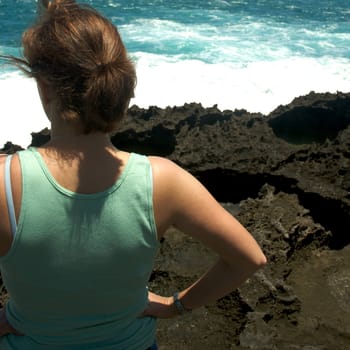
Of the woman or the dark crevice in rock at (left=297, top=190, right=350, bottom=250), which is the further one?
the dark crevice in rock at (left=297, top=190, right=350, bottom=250)

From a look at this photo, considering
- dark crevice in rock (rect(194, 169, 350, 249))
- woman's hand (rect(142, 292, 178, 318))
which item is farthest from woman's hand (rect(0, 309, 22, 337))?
dark crevice in rock (rect(194, 169, 350, 249))

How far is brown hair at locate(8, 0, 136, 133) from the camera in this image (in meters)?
1.19

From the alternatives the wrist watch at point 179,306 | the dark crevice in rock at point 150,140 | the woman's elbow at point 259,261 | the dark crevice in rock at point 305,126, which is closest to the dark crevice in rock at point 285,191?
the dark crevice in rock at point 150,140

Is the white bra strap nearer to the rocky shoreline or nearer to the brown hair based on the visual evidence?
the brown hair

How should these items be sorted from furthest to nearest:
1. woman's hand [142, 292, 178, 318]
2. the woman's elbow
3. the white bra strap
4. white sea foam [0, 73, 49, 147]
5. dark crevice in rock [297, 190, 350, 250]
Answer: white sea foam [0, 73, 49, 147] < dark crevice in rock [297, 190, 350, 250] < woman's hand [142, 292, 178, 318] < the woman's elbow < the white bra strap

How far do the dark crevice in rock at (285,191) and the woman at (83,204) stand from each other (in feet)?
10.8

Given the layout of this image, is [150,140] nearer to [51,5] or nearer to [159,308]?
[159,308]

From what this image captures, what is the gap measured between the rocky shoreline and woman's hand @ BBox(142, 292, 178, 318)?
1.44 meters

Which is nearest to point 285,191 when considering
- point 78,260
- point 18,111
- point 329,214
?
point 329,214

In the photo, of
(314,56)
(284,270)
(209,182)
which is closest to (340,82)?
(314,56)

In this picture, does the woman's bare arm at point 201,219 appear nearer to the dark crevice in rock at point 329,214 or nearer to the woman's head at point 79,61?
the woman's head at point 79,61

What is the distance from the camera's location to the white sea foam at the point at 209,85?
10250mm

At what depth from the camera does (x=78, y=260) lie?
1279 mm

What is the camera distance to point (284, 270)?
12.5 feet
